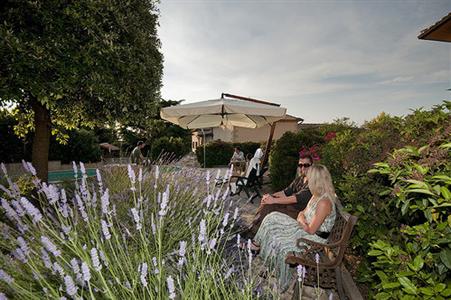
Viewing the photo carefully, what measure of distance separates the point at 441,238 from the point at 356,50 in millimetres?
A: 9365

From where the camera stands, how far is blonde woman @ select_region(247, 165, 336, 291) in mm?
3387

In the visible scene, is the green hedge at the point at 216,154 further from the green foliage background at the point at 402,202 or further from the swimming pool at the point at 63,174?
the green foliage background at the point at 402,202

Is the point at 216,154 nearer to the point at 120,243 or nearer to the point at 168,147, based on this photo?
the point at 168,147

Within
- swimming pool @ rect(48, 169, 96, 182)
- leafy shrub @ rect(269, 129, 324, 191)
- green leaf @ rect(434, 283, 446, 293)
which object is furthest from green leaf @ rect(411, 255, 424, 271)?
swimming pool @ rect(48, 169, 96, 182)

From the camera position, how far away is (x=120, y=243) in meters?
2.74

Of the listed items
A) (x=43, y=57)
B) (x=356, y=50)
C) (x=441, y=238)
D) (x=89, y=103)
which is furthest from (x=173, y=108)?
(x=441, y=238)

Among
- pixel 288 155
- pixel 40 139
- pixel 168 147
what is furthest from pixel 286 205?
pixel 168 147

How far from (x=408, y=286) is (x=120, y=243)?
2262mm

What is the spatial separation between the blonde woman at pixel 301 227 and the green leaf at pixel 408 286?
5.65 ft

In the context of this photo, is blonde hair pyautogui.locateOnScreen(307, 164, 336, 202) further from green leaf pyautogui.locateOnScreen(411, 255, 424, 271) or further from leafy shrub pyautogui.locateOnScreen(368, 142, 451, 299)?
green leaf pyautogui.locateOnScreen(411, 255, 424, 271)

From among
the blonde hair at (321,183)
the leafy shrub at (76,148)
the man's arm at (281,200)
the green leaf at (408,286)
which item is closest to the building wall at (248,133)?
the leafy shrub at (76,148)

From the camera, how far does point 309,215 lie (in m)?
3.95

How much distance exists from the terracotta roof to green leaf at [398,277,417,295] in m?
10.9

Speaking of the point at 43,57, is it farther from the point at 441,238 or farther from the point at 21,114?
the point at 441,238
